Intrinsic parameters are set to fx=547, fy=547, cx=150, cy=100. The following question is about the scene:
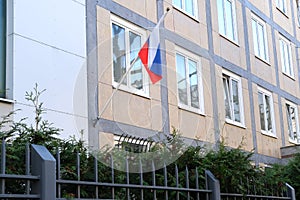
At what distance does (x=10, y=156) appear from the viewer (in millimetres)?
3887

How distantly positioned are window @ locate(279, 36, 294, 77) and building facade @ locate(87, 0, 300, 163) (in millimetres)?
44

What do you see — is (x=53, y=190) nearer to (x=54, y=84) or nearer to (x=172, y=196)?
(x=172, y=196)

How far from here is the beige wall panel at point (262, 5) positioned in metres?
19.3

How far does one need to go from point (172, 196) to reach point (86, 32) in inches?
229

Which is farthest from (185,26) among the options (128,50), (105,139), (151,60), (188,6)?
(105,139)

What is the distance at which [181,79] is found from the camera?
13.1m

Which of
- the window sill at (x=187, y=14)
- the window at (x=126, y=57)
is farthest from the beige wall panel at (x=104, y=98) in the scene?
the window sill at (x=187, y=14)

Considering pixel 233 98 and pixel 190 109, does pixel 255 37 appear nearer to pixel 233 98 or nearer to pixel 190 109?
pixel 233 98

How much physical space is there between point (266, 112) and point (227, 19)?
3.81 meters

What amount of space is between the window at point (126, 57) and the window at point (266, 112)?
768cm

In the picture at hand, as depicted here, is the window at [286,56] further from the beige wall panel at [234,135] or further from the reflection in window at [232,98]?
the beige wall panel at [234,135]

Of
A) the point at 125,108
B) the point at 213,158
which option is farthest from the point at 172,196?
the point at 125,108

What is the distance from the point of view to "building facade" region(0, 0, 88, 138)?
857 cm

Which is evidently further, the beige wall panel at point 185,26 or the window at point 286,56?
the window at point 286,56
